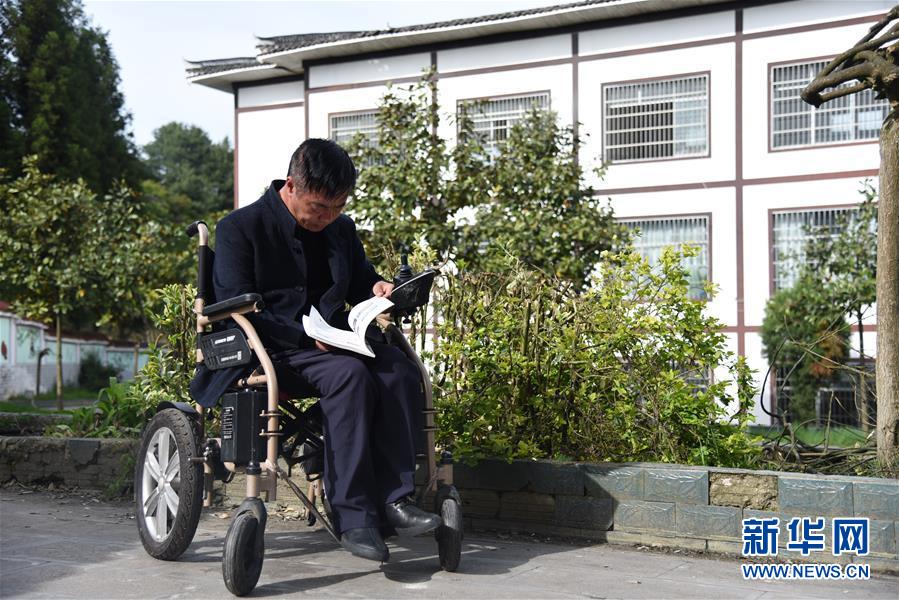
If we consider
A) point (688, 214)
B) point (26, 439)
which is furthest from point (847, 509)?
point (688, 214)

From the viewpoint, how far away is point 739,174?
1966 cm

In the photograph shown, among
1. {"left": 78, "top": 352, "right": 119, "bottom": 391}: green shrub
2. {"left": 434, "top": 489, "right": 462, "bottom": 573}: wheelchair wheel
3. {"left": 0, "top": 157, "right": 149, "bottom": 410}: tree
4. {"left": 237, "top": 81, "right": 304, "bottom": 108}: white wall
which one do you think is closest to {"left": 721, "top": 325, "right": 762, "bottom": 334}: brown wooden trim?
{"left": 237, "top": 81, "right": 304, "bottom": 108}: white wall

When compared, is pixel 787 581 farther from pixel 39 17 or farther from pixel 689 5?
pixel 39 17

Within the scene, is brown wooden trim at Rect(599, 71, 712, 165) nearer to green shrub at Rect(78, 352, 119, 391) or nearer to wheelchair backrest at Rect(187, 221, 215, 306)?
wheelchair backrest at Rect(187, 221, 215, 306)

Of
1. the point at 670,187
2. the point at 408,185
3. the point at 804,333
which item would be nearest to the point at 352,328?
the point at 408,185

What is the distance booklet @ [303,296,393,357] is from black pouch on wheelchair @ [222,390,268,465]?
349 millimetres

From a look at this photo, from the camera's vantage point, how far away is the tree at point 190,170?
6256 centimetres

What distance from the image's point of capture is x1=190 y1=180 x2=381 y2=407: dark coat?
4.57 metres

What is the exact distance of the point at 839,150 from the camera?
19.1 m

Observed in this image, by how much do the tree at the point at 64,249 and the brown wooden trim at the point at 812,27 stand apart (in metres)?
12.8

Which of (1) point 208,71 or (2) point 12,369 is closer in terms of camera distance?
(1) point 208,71

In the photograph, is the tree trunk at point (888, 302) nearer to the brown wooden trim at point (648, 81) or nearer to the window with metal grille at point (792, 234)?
the window with metal grille at point (792, 234)

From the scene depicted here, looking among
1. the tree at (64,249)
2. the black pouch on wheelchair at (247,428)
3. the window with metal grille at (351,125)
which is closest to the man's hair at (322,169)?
the black pouch on wheelchair at (247,428)

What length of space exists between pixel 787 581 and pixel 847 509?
0.48 metres
